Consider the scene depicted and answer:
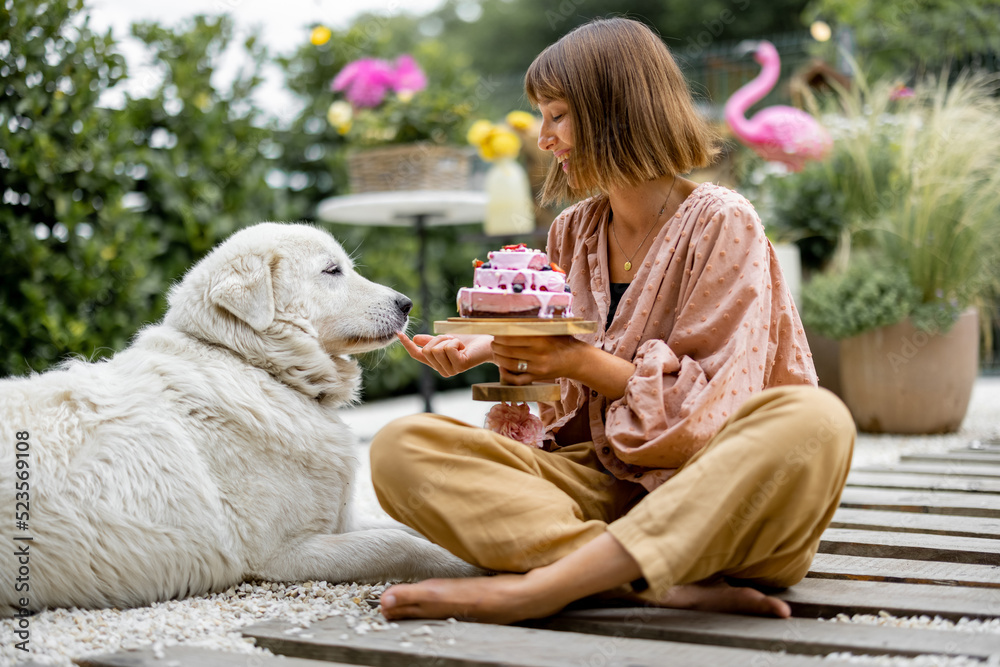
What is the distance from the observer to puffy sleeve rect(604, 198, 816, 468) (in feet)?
6.02

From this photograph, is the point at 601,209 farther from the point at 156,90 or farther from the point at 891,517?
the point at 156,90

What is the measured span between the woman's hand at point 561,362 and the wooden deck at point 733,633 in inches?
20.3

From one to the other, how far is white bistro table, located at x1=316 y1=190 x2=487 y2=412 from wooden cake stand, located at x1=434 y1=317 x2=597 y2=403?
3.02 metres

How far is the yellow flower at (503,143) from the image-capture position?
18.3 ft

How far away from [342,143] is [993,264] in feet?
15.7

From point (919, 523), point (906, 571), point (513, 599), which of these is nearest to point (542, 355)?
point (513, 599)

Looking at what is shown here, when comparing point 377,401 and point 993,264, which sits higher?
point 993,264

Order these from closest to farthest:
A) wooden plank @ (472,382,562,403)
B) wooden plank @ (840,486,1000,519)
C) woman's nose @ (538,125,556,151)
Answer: wooden plank @ (472,382,562,403), woman's nose @ (538,125,556,151), wooden plank @ (840,486,1000,519)

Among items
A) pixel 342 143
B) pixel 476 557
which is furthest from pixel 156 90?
pixel 476 557

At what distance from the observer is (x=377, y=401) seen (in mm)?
7215

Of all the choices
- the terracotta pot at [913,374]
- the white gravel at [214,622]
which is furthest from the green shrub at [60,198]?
the terracotta pot at [913,374]

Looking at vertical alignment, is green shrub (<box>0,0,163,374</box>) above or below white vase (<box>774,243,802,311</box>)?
above

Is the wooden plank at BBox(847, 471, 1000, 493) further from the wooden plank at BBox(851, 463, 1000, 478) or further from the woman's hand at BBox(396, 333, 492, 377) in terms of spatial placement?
the woman's hand at BBox(396, 333, 492, 377)

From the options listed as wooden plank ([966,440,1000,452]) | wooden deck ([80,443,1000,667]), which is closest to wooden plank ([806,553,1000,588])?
wooden deck ([80,443,1000,667])
